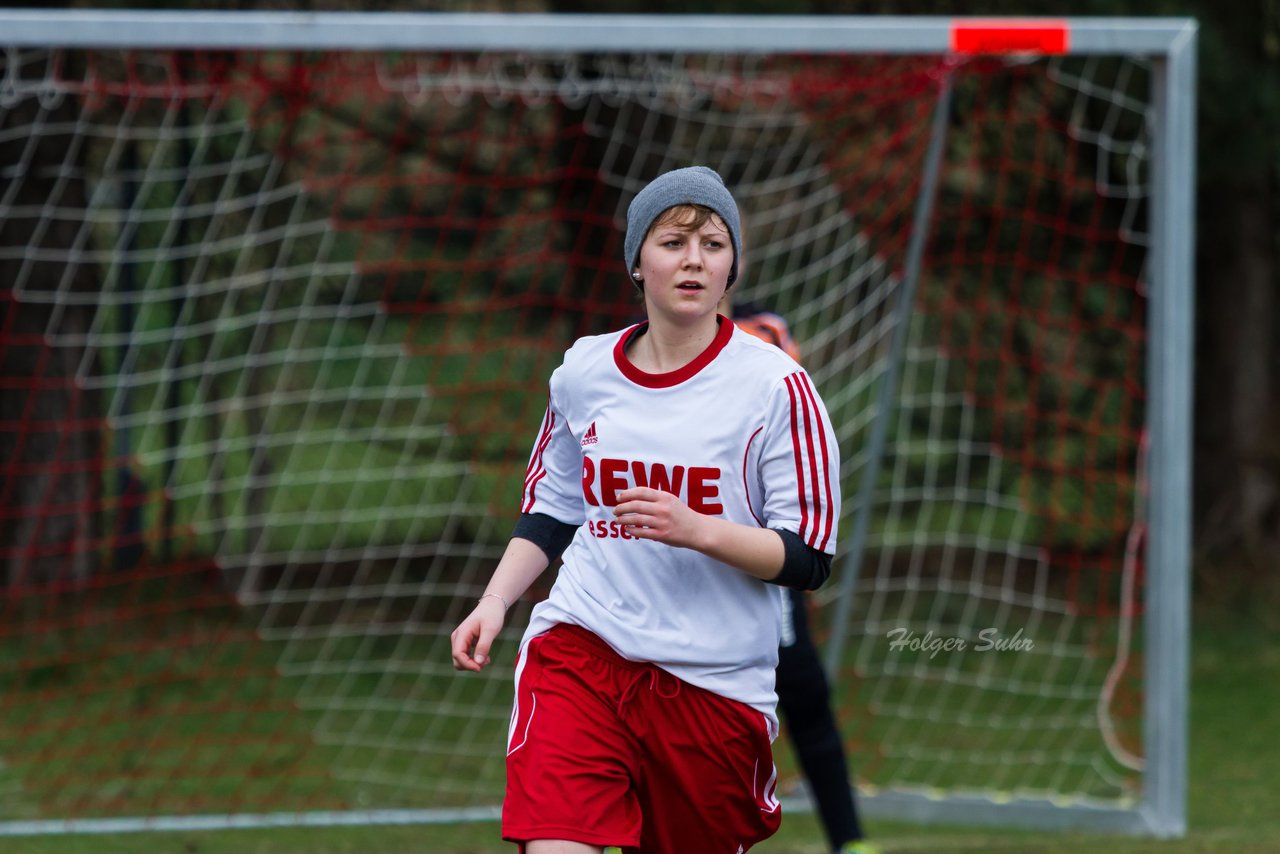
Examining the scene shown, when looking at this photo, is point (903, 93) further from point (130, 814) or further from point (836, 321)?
point (130, 814)

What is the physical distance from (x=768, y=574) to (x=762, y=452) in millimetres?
204

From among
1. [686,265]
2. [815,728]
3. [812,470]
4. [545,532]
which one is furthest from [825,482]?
[815,728]

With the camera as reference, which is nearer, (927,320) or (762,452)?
(762,452)

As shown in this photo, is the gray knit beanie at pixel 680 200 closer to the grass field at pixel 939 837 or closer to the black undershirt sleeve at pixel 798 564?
the black undershirt sleeve at pixel 798 564

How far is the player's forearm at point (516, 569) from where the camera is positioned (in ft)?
9.03

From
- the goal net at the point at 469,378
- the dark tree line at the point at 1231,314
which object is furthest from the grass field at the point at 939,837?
the dark tree line at the point at 1231,314

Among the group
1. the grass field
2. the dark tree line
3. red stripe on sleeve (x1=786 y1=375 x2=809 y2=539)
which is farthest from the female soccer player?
the dark tree line

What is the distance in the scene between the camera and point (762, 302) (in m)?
7.17

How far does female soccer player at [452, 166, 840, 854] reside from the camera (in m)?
2.57

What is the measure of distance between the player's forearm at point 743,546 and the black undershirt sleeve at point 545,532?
1.42 ft

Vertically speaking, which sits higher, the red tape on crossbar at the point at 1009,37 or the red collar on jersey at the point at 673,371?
the red tape on crossbar at the point at 1009,37

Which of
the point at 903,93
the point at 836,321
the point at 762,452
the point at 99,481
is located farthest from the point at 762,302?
the point at 762,452

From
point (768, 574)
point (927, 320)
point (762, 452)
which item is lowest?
point (927, 320)

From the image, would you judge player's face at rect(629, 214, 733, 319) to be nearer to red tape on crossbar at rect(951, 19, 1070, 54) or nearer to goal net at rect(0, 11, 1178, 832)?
red tape on crossbar at rect(951, 19, 1070, 54)
